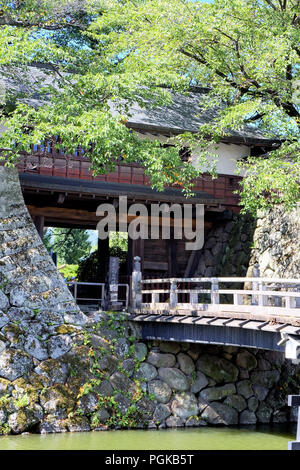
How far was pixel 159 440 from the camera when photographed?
16469 millimetres

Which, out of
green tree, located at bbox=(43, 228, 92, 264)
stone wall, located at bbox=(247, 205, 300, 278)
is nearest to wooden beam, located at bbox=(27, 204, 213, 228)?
stone wall, located at bbox=(247, 205, 300, 278)

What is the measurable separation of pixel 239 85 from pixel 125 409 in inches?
467

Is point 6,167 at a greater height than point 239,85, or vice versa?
point 239,85

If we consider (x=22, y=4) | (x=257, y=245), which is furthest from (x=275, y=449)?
(x=22, y=4)

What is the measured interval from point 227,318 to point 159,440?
355 centimetres

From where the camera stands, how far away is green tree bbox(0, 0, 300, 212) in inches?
746

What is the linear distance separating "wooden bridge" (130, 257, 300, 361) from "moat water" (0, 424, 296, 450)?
244 cm

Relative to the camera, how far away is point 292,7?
22.9 m

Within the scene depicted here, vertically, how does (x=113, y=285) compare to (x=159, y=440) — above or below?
above

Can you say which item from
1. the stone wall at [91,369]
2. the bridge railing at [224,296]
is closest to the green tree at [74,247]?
the bridge railing at [224,296]

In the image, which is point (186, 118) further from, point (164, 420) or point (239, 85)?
point (164, 420)

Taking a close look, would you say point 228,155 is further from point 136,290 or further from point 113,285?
point 136,290

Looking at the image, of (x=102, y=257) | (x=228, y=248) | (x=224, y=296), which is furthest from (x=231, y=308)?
(x=102, y=257)

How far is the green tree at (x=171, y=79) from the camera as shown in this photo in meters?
18.9
